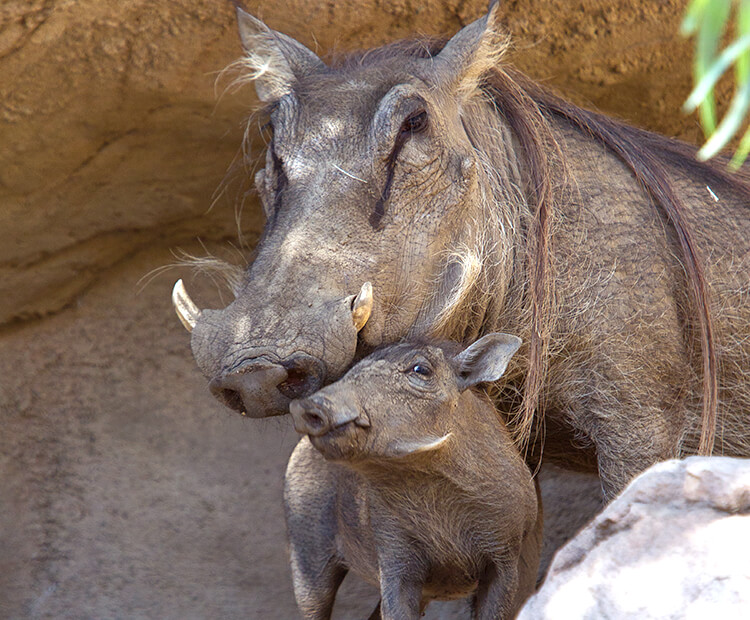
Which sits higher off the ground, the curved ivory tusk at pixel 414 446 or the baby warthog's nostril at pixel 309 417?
the baby warthog's nostril at pixel 309 417

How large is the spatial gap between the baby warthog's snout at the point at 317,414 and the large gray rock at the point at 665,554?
65 centimetres

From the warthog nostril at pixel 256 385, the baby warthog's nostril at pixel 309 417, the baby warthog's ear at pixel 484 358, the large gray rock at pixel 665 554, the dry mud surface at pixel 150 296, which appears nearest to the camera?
the large gray rock at pixel 665 554

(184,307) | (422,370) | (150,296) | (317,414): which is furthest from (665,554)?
(150,296)

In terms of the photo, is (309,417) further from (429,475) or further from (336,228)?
(336,228)

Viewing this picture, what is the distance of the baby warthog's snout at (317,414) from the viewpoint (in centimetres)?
221

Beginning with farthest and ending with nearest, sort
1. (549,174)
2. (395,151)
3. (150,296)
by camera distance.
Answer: (150,296) < (549,174) < (395,151)

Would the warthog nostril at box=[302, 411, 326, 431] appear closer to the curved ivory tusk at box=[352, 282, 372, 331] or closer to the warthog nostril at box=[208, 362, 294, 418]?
the warthog nostril at box=[208, 362, 294, 418]

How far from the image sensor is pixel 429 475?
2529mm

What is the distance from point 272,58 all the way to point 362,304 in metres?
0.99

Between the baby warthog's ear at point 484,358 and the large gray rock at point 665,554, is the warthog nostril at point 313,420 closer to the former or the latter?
the baby warthog's ear at point 484,358

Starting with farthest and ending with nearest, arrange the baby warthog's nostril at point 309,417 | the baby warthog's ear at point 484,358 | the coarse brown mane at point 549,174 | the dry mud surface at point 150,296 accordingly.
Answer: the dry mud surface at point 150,296
the coarse brown mane at point 549,174
the baby warthog's ear at point 484,358
the baby warthog's nostril at point 309,417

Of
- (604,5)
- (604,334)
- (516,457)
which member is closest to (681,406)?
(604,334)

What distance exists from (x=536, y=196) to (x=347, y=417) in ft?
3.40

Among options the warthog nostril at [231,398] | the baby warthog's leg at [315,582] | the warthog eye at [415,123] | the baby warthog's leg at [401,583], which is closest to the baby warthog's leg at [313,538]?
the baby warthog's leg at [315,582]
